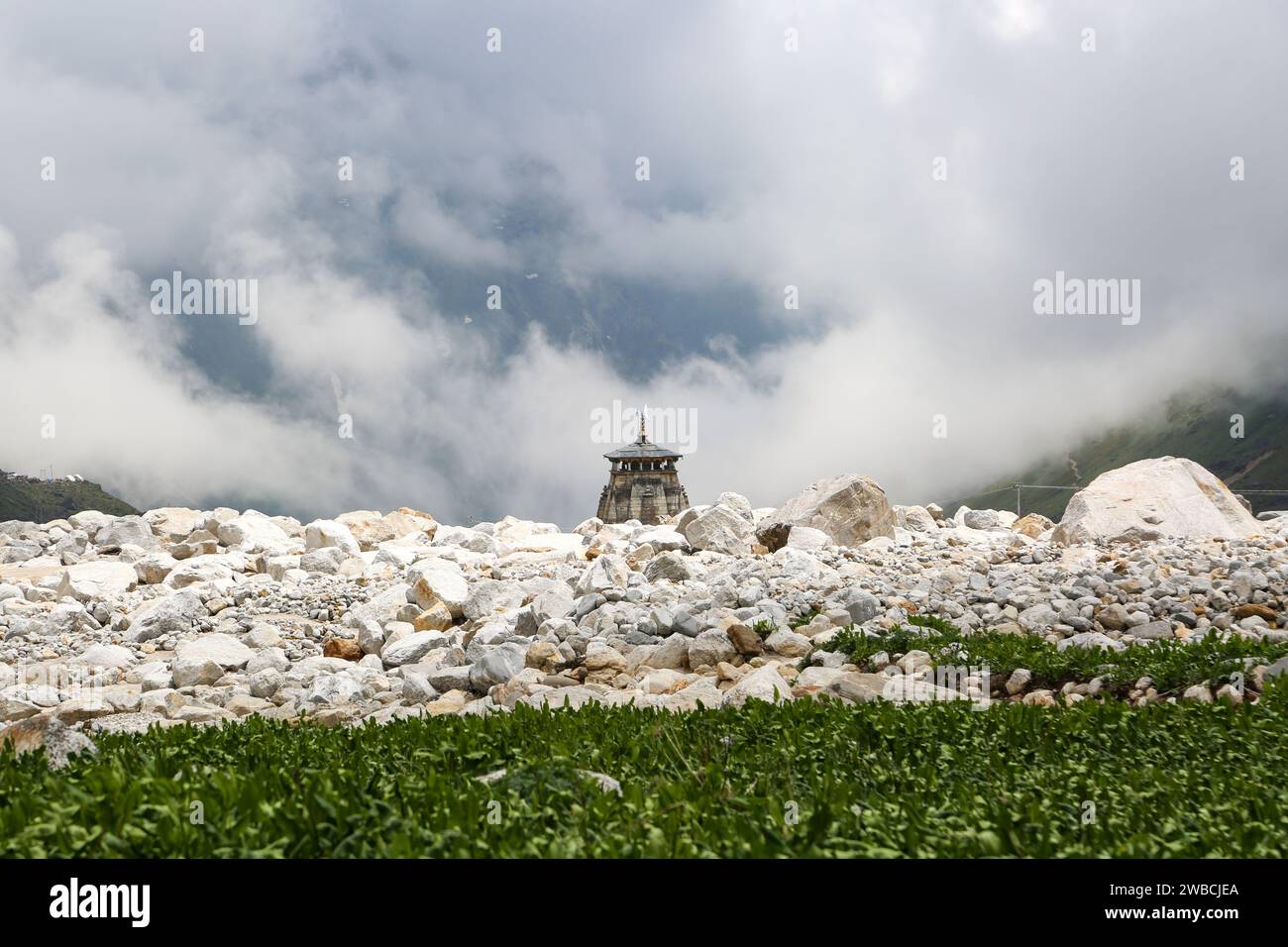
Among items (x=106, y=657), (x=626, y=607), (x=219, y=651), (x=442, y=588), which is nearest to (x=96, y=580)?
(x=106, y=657)

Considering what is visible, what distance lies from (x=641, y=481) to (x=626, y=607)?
5093cm

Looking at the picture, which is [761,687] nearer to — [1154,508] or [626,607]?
[626,607]

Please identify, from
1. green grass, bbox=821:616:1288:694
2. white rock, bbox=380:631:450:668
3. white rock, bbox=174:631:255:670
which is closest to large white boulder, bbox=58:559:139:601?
white rock, bbox=174:631:255:670

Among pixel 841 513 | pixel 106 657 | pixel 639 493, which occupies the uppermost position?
pixel 639 493

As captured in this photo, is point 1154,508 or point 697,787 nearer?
point 697,787

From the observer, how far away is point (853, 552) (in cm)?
1661

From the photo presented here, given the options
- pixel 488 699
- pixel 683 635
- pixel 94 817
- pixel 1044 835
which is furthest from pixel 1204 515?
pixel 94 817

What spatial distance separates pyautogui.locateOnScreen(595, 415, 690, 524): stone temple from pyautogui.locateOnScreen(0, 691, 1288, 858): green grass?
56.2m

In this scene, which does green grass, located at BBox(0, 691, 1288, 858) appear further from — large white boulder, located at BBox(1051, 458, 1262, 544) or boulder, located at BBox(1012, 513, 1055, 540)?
boulder, located at BBox(1012, 513, 1055, 540)

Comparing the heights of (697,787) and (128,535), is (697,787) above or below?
below

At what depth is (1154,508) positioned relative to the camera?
675 inches

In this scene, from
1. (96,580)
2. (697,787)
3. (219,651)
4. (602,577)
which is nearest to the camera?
(697,787)
